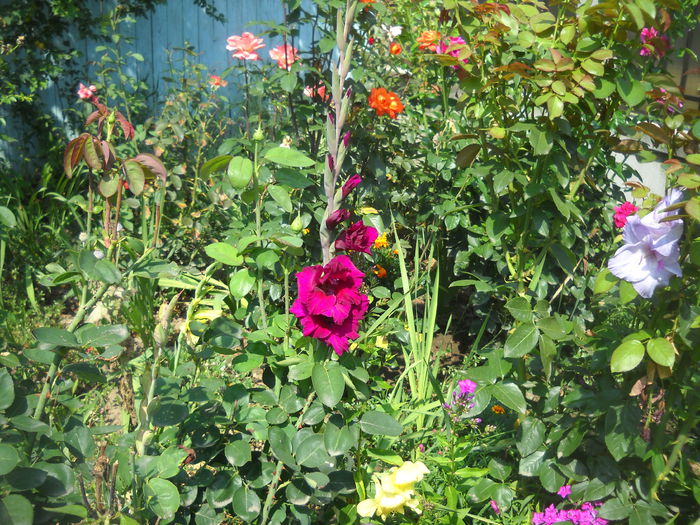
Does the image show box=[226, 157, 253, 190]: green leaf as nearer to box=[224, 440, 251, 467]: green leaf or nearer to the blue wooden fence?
box=[224, 440, 251, 467]: green leaf

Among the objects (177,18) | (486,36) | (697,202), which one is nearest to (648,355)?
(697,202)

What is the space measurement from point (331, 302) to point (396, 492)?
21.1 inches

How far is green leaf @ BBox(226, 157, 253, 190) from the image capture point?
4.64 feet

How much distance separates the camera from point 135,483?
1324 mm

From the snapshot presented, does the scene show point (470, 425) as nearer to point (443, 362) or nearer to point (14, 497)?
point (443, 362)

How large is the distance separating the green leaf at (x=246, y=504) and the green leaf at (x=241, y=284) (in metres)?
0.44

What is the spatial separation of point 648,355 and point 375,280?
1.50 m

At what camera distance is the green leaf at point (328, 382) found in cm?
139

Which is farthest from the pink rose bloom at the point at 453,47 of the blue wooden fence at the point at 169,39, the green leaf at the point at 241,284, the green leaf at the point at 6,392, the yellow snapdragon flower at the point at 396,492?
the blue wooden fence at the point at 169,39

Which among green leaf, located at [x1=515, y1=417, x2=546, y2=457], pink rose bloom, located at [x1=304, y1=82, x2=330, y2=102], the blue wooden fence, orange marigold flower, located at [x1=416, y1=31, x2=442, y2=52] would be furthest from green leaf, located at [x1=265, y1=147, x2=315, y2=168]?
the blue wooden fence

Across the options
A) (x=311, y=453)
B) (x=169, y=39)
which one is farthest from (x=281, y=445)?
(x=169, y=39)

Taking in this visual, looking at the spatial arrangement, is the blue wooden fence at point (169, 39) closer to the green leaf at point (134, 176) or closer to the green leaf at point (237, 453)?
the green leaf at point (134, 176)

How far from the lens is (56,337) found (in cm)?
128

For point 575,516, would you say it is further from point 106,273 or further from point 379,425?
point 106,273
